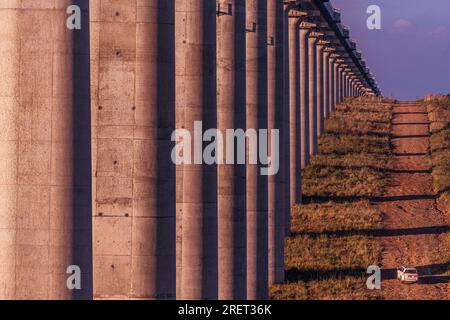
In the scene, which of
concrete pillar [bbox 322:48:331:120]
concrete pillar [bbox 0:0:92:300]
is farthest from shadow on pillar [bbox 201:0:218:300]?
concrete pillar [bbox 322:48:331:120]

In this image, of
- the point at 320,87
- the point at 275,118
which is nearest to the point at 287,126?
the point at 275,118

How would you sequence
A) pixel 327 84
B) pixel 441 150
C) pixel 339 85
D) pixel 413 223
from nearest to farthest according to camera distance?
pixel 413 223
pixel 441 150
pixel 327 84
pixel 339 85

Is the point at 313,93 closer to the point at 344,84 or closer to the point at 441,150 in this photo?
the point at 441,150

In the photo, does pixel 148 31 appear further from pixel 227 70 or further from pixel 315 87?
pixel 315 87

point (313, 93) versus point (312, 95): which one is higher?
point (313, 93)

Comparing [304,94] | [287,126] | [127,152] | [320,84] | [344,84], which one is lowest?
[127,152]

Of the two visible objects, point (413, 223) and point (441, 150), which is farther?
point (441, 150)

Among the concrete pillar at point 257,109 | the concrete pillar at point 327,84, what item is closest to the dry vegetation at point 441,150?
the concrete pillar at point 327,84
